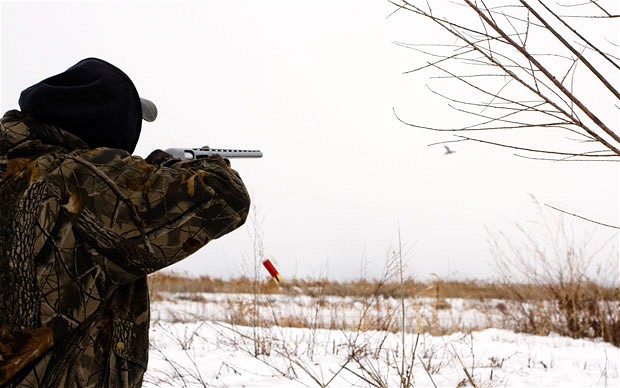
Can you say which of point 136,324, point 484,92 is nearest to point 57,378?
point 136,324

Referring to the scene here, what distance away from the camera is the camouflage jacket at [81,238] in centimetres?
115

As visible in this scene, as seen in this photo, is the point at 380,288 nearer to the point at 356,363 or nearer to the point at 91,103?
the point at 356,363

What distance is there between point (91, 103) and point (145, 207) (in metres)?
0.30

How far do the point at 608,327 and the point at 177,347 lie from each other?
4.11 meters

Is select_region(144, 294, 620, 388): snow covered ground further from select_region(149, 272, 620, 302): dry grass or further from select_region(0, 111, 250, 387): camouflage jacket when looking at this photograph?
select_region(0, 111, 250, 387): camouflage jacket

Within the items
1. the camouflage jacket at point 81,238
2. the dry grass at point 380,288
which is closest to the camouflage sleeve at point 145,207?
the camouflage jacket at point 81,238

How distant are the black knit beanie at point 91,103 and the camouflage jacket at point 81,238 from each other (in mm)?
33

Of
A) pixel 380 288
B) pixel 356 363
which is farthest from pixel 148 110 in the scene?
pixel 380 288

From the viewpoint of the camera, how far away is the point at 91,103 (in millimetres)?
1281

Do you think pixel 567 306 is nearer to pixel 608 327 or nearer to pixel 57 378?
pixel 608 327

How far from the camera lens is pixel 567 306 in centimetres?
557

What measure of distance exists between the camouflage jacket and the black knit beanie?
0.11 feet

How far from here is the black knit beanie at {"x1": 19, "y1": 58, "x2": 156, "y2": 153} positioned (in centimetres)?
124

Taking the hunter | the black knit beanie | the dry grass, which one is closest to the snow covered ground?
the dry grass
